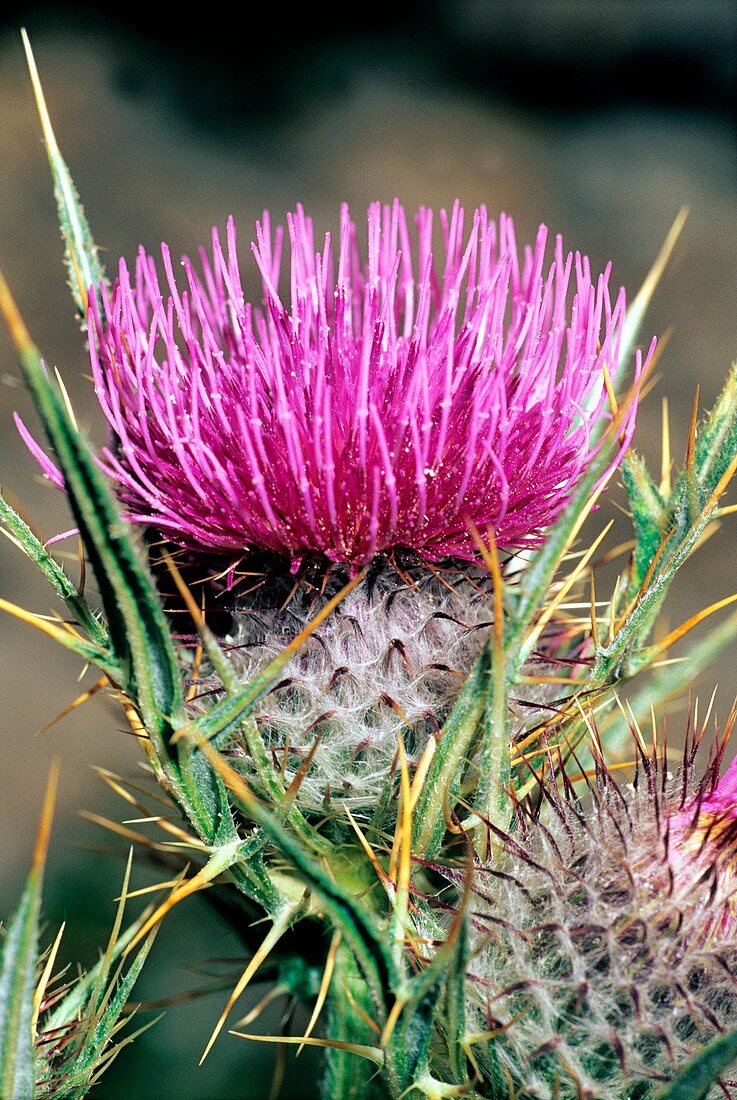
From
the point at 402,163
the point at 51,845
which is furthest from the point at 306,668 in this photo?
the point at 402,163

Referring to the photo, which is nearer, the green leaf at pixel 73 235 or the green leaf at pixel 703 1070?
the green leaf at pixel 703 1070

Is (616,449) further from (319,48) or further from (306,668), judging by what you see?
(319,48)

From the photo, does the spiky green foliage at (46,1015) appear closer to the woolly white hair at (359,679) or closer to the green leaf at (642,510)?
the woolly white hair at (359,679)

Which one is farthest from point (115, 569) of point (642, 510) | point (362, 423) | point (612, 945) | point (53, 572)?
point (642, 510)

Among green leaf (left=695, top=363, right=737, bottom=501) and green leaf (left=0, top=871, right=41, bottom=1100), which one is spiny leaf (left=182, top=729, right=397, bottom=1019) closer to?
green leaf (left=0, top=871, right=41, bottom=1100)

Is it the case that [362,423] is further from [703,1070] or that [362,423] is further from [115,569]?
[703,1070]

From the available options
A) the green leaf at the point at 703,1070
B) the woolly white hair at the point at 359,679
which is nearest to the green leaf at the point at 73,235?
the woolly white hair at the point at 359,679
